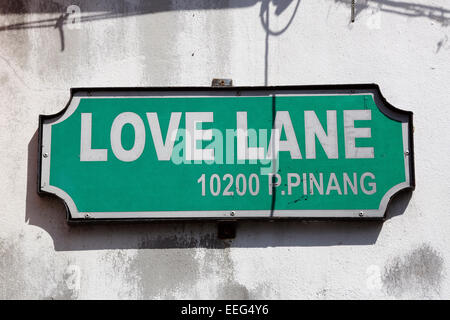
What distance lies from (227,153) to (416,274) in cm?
173

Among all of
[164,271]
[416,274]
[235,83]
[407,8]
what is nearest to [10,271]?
[164,271]

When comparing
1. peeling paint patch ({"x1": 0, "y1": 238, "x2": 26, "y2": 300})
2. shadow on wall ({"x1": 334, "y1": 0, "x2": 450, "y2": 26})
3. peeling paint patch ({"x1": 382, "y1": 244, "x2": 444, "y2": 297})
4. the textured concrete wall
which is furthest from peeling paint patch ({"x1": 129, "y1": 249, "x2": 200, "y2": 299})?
shadow on wall ({"x1": 334, "y1": 0, "x2": 450, "y2": 26})

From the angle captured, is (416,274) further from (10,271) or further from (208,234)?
(10,271)

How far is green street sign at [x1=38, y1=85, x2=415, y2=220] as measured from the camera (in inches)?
159

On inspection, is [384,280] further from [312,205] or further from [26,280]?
[26,280]

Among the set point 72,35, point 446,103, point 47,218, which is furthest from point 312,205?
point 72,35

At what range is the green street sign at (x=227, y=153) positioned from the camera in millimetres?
Answer: 4031

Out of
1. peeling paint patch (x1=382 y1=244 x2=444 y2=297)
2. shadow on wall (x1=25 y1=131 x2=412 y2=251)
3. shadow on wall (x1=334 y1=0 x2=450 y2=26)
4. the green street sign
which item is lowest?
peeling paint patch (x1=382 y1=244 x2=444 y2=297)

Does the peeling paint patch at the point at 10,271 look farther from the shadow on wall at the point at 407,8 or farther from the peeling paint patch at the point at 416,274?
the shadow on wall at the point at 407,8

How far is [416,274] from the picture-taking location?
13.2ft

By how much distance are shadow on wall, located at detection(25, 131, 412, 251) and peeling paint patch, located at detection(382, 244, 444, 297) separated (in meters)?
0.28

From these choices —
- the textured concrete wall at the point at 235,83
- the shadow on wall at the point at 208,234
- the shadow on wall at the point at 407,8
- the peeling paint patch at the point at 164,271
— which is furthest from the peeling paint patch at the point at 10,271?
the shadow on wall at the point at 407,8

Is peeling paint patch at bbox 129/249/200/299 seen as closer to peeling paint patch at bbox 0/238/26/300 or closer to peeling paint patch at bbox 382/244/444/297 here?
peeling paint patch at bbox 0/238/26/300

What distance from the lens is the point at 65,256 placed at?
4086mm
